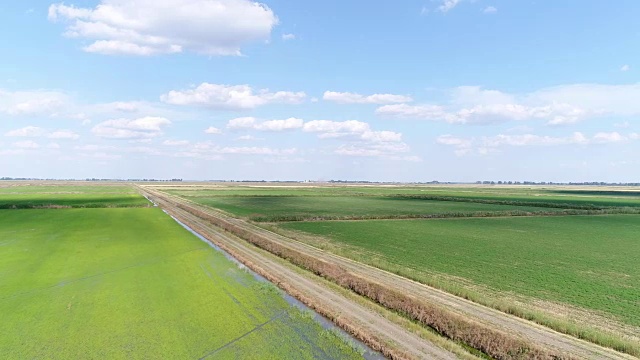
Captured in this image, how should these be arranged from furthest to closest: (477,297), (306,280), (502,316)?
(306,280) < (477,297) < (502,316)

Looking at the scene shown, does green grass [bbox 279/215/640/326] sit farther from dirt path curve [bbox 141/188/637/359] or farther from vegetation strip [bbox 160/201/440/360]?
vegetation strip [bbox 160/201/440/360]

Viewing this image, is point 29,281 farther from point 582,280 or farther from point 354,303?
point 582,280

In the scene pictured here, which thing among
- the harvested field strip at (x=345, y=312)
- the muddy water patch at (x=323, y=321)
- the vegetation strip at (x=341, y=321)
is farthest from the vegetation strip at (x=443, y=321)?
the muddy water patch at (x=323, y=321)

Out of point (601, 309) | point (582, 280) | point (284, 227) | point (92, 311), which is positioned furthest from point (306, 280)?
point (284, 227)

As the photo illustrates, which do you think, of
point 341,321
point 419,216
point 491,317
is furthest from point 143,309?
point 419,216

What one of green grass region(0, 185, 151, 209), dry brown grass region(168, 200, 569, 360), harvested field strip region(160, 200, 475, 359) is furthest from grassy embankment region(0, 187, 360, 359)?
green grass region(0, 185, 151, 209)

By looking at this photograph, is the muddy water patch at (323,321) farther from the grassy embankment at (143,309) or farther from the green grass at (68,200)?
the green grass at (68,200)

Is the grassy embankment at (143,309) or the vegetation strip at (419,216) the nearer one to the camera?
the grassy embankment at (143,309)
